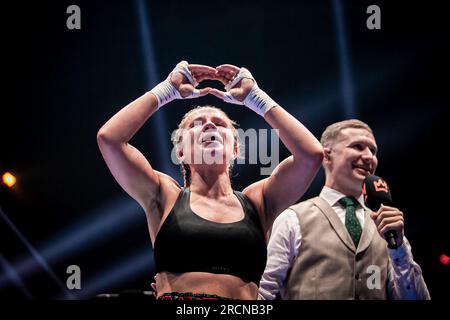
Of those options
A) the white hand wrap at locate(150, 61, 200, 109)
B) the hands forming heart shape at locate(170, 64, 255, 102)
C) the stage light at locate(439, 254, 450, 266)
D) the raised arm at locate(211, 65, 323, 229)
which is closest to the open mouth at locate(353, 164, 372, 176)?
the raised arm at locate(211, 65, 323, 229)

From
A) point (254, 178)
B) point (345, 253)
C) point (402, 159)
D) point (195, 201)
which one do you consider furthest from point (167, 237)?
point (402, 159)

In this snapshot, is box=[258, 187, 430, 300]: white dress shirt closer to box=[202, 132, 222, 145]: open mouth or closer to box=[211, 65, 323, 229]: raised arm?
box=[211, 65, 323, 229]: raised arm

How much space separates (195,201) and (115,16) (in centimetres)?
181

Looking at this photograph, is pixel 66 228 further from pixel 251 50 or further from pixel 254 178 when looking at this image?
pixel 251 50

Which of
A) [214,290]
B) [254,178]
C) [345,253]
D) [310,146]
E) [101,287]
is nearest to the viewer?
[214,290]

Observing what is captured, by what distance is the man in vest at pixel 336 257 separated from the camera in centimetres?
189

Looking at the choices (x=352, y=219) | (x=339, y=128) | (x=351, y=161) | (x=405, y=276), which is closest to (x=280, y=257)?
(x=352, y=219)

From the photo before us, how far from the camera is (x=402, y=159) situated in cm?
334

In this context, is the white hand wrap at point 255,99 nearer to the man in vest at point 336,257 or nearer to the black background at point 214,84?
the man in vest at point 336,257

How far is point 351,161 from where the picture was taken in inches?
88.6

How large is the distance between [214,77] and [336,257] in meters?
0.87

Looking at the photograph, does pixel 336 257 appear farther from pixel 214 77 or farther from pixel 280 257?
pixel 214 77

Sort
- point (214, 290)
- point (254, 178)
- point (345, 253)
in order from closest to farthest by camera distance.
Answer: point (214, 290)
point (345, 253)
point (254, 178)

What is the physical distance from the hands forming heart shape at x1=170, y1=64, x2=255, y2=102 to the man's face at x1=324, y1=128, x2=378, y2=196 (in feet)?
2.28
